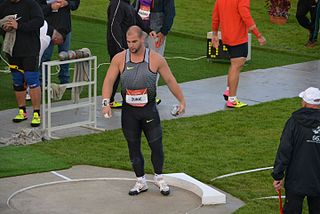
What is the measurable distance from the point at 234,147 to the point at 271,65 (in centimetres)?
630

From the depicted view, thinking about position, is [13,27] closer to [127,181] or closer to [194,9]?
[127,181]

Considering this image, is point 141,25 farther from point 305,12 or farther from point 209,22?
point 209,22

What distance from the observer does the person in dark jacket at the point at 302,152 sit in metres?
8.20

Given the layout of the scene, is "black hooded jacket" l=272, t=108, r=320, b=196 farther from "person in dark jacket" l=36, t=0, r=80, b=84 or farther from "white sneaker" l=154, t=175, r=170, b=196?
"person in dark jacket" l=36, t=0, r=80, b=84

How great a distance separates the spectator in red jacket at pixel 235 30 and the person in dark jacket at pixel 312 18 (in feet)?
19.7

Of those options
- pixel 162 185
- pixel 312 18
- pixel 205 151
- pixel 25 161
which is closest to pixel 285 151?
pixel 162 185

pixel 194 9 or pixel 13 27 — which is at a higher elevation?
pixel 13 27

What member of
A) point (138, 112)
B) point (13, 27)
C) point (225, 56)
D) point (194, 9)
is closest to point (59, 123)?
point (13, 27)

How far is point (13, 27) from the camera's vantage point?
500 inches

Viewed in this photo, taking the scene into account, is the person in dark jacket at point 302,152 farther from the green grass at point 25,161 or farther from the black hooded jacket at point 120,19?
the black hooded jacket at point 120,19

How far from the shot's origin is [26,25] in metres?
12.7

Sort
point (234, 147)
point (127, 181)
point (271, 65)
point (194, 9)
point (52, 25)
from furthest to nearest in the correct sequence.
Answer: point (194, 9) → point (271, 65) → point (52, 25) → point (234, 147) → point (127, 181)

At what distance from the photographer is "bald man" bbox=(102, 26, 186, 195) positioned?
9664 millimetres

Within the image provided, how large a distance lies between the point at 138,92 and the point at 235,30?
494 cm
